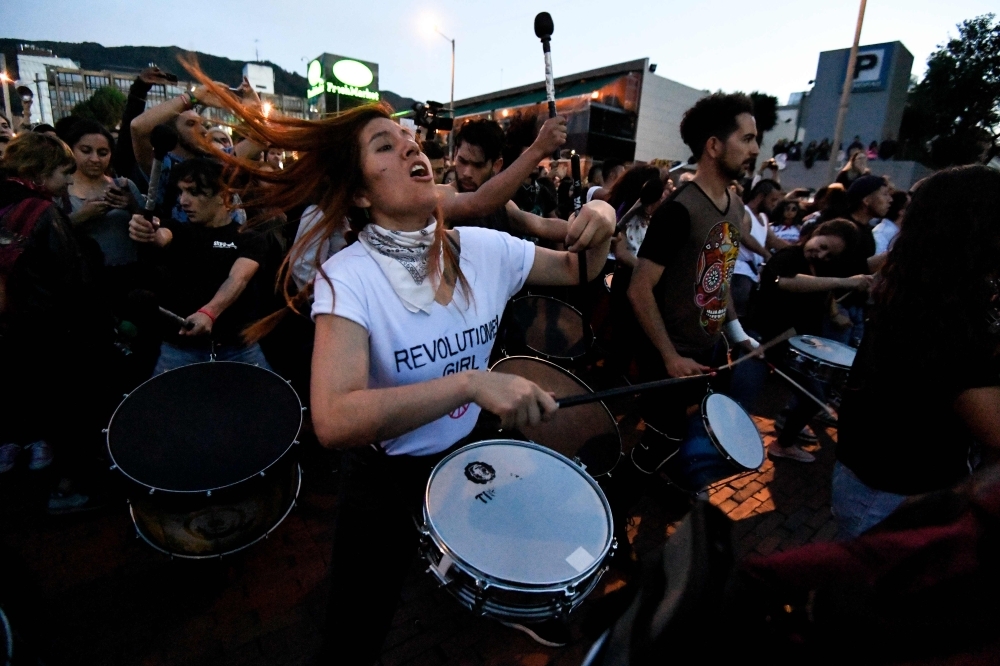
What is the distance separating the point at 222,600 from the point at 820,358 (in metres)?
4.16

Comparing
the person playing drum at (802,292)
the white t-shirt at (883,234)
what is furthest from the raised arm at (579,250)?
the white t-shirt at (883,234)

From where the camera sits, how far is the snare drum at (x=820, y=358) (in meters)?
3.62

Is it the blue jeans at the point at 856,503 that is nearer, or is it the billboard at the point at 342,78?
the blue jeans at the point at 856,503

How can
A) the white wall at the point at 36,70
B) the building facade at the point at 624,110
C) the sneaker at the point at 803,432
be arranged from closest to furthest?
the sneaker at the point at 803,432 → the building facade at the point at 624,110 → the white wall at the point at 36,70

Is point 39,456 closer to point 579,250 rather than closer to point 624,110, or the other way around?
point 579,250

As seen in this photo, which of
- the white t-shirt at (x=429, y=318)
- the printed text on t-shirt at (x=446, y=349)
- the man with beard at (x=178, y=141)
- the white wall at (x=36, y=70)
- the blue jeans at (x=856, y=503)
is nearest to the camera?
the white t-shirt at (x=429, y=318)

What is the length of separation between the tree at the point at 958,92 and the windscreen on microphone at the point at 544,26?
35768mm

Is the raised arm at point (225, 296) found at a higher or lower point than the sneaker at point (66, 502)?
higher

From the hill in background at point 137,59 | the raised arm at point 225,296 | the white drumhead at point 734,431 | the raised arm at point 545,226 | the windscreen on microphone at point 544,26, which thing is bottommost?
the white drumhead at point 734,431

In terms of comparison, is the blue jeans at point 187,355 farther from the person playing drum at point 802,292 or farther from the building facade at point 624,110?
the building facade at point 624,110

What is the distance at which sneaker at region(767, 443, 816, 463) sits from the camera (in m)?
4.51

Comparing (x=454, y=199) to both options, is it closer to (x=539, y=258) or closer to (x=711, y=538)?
(x=539, y=258)

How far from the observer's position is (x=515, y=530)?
60.2 inches

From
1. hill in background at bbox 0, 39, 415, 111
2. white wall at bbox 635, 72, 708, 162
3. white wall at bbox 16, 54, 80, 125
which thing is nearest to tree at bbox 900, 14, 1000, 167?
white wall at bbox 635, 72, 708, 162
